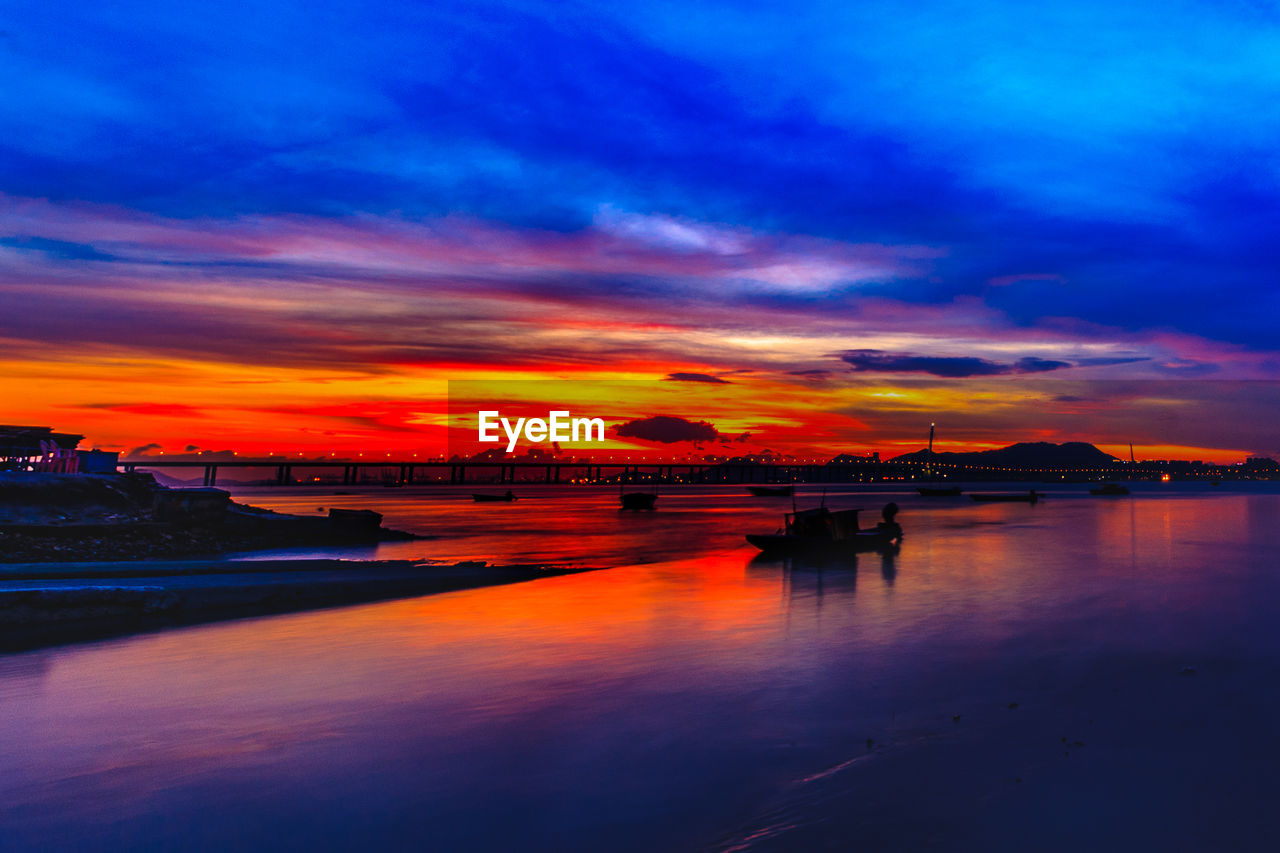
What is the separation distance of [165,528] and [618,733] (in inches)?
1331

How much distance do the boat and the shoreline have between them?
13677 millimetres

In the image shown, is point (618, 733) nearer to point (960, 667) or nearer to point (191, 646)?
point (960, 667)

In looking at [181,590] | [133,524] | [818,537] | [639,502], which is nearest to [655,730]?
[181,590]

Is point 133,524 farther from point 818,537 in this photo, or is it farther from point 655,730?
point 655,730

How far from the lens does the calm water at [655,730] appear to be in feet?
28.1

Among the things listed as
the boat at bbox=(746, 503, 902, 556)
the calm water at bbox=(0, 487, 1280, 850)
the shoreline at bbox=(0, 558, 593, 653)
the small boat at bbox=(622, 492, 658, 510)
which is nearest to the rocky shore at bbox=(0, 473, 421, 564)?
the shoreline at bbox=(0, 558, 593, 653)

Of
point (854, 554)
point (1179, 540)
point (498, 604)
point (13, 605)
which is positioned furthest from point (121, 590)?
point (1179, 540)

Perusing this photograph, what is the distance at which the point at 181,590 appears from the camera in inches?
847

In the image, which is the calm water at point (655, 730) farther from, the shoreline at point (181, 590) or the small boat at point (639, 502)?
the small boat at point (639, 502)

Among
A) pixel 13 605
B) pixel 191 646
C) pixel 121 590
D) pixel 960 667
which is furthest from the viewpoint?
pixel 121 590

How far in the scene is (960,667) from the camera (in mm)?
16422

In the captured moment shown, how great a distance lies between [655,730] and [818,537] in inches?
1212

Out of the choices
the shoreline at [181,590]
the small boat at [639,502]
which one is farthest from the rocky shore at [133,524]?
the small boat at [639,502]

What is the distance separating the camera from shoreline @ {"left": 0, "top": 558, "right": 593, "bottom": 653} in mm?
19000
